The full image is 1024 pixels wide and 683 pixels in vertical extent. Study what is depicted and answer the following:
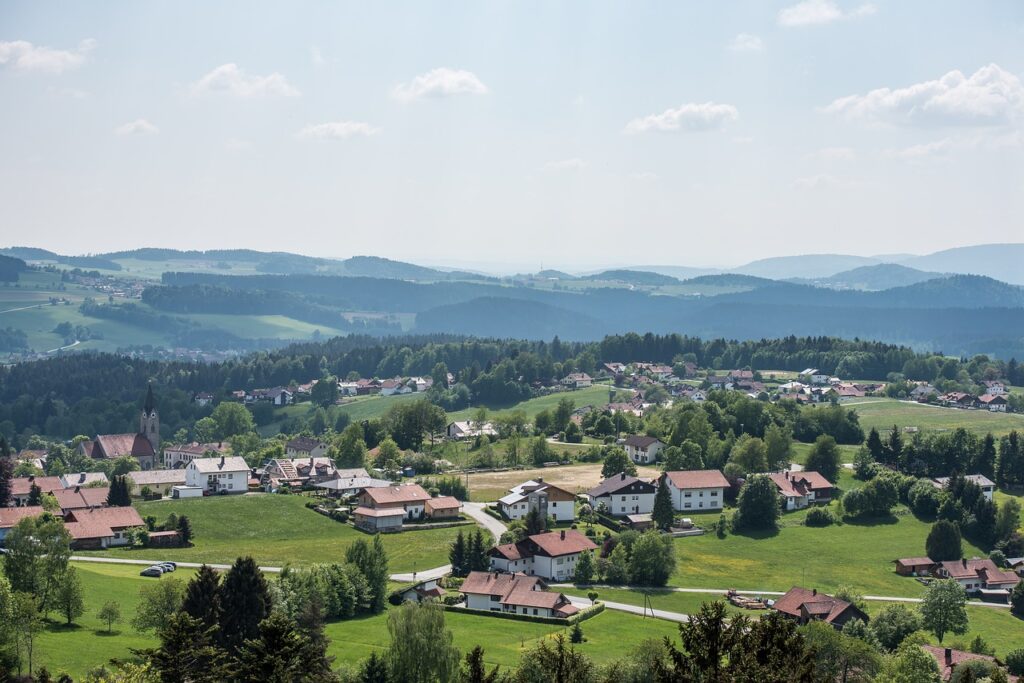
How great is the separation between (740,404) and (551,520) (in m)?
40.8

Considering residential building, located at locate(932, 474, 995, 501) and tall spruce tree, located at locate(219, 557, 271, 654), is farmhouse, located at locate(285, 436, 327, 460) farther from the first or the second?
tall spruce tree, located at locate(219, 557, 271, 654)

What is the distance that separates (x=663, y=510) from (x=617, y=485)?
6530mm

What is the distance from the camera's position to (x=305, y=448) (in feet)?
416

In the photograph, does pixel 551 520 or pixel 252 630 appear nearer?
pixel 252 630

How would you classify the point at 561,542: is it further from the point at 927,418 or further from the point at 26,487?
the point at 927,418

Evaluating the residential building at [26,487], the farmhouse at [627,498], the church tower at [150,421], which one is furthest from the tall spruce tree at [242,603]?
the church tower at [150,421]

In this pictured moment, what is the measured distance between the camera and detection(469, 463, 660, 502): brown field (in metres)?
97.0

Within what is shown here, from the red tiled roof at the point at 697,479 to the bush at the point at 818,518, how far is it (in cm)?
716

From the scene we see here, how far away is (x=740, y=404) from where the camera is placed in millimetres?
119812

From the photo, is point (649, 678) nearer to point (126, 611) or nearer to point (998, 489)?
point (126, 611)

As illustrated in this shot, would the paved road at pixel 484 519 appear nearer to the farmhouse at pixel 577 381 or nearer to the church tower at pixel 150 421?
the church tower at pixel 150 421

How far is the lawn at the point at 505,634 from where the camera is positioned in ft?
177

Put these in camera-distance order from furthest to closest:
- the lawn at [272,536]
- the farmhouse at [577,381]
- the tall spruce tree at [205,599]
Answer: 1. the farmhouse at [577,381]
2. the lawn at [272,536]
3. the tall spruce tree at [205,599]

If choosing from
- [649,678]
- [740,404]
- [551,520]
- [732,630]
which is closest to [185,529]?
[551,520]
